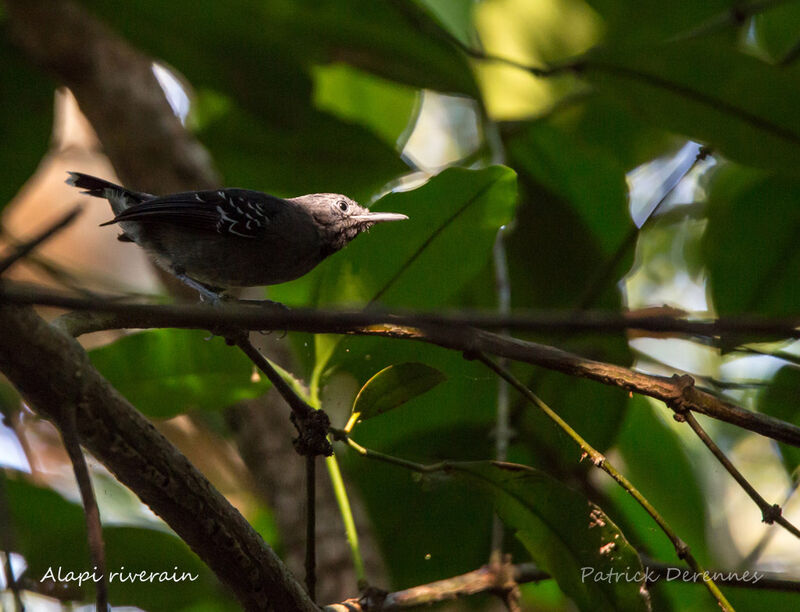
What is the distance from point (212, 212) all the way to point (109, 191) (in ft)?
1.68

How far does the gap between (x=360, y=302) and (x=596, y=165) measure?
1.76 m

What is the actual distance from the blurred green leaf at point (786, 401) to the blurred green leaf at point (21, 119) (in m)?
3.41

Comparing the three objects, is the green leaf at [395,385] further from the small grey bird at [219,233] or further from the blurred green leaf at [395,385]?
the small grey bird at [219,233]

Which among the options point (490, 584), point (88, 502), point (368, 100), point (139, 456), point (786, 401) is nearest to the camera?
point (88, 502)

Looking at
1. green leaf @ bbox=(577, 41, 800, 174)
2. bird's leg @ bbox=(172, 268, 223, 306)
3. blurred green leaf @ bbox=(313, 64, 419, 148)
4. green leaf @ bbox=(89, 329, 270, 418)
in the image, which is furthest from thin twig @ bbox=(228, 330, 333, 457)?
blurred green leaf @ bbox=(313, 64, 419, 148)

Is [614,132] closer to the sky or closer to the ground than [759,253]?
closer to the sky

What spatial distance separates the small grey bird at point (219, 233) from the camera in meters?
3.42

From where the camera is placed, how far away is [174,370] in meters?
2.63

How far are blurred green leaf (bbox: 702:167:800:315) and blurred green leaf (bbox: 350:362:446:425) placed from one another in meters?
1.81

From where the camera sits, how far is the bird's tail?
3.48 metres

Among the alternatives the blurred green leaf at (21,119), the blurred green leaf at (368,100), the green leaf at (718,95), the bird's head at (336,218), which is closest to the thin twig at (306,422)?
the bird's head at (336,218)

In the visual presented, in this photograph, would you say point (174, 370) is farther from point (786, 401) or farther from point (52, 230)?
point (786, 401)

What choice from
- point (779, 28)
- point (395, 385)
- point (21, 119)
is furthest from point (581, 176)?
point (21, 119)

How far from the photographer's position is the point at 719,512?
504 cm
